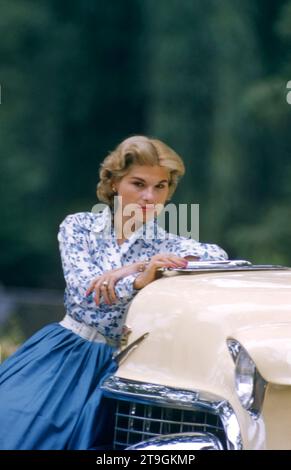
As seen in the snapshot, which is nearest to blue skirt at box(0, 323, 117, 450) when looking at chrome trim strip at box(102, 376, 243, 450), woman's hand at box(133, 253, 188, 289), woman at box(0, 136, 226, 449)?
woman at box(0, 136, 226, 449)

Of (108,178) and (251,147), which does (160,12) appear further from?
(108,178)

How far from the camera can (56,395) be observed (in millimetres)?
2508

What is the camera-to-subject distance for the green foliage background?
609 centimetres

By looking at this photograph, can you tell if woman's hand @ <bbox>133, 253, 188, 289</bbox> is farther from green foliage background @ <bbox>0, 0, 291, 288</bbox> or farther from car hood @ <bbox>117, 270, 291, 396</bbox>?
green foliage background @ <bbox>0, 0, 291, 288</bbox>

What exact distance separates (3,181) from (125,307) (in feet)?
13.9

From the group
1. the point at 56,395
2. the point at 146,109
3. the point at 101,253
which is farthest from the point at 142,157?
the point at 146,109

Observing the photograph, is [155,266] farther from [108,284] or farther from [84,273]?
[84,273]

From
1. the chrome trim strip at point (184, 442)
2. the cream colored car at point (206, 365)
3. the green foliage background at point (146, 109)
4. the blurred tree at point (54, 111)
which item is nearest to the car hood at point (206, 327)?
the cream colored car at point (206, 365)

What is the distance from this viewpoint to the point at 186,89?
6406 mm

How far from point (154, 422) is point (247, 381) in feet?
0.97

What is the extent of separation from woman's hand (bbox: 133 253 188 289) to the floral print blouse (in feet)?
0.10

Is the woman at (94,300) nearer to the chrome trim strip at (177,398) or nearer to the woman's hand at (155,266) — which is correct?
the woman's hand at (155,266)
